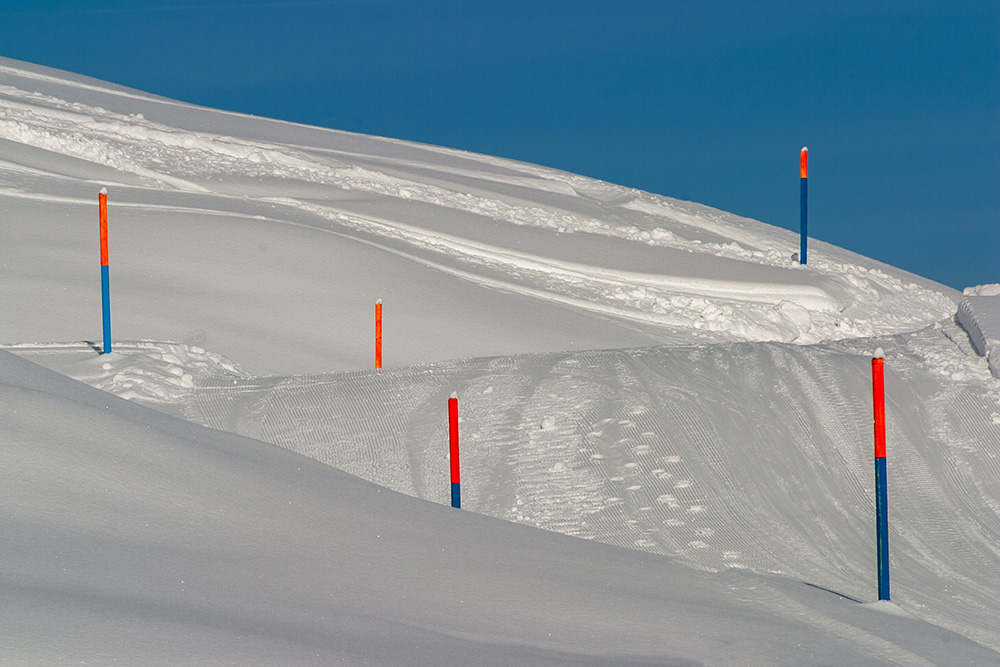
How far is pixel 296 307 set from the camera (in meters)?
9.52

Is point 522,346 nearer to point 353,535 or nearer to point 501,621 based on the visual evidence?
point 353,535

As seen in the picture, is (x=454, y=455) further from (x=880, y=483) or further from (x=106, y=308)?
(x=106, y=308)

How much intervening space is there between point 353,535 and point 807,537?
276 cm

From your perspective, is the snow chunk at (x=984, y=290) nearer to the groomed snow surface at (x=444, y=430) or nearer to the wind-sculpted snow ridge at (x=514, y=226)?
the groomed snow surface at (x=444, y=430)

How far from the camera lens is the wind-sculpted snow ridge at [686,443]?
573 centimetres

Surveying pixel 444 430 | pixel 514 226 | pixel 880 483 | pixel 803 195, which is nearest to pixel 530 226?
pixel 514 226

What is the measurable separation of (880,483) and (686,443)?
1.96 m

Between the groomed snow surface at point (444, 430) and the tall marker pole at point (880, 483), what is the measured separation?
176 mm

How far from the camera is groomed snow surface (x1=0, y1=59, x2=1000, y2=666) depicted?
360 centimetres

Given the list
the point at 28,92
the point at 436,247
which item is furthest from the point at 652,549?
the point at 28,92

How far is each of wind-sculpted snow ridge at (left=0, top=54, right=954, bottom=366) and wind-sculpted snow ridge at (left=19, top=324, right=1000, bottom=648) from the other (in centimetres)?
316

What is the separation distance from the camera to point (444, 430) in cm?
682

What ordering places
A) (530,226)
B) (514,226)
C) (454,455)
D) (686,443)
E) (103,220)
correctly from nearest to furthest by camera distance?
(454,455) → (686,443) → (103,220) → (514,226) → (530,226)

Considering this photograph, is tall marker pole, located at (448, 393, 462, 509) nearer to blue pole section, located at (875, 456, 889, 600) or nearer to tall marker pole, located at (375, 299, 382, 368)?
blue pole section, located at (875, 456, 889, 600)
